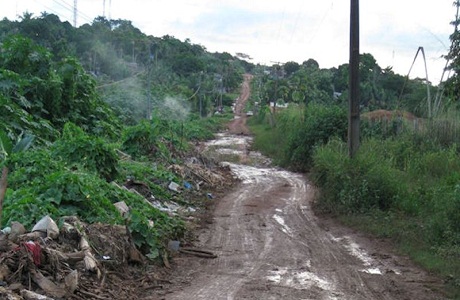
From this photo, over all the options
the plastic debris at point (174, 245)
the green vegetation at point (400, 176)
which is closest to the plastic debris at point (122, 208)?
the plastic debris at point (174, 245)

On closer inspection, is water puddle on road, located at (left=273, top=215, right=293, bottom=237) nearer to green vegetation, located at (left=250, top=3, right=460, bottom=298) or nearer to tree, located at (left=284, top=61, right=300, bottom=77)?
green vegetation, located at (left=250, top=3, right=460, bottom=298)

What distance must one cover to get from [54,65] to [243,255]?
15269 mm

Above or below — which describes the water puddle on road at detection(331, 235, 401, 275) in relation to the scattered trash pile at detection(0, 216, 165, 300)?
below

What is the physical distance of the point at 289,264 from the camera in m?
8.54

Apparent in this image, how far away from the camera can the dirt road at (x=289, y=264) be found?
7.09m

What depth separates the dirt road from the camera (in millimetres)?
7090

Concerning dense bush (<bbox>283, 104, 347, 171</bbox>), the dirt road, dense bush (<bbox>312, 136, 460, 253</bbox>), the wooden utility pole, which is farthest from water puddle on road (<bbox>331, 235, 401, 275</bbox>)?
dense bush (<bbox>283, 104, 347, 171</bbox>)

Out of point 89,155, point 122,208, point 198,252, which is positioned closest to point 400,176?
point 198,252

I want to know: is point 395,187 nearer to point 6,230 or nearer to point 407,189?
point 407,189

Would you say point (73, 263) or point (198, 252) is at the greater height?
point (73, 263)

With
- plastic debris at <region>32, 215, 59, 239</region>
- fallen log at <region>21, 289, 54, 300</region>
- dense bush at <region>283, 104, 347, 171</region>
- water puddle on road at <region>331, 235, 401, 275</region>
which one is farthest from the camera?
dense bush at <region>283, 104, 347, 171</region>

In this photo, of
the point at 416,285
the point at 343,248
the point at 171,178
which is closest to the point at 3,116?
the point at 171,178

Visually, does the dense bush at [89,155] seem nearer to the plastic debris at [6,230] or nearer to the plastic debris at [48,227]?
the plastic debris at [48,227]

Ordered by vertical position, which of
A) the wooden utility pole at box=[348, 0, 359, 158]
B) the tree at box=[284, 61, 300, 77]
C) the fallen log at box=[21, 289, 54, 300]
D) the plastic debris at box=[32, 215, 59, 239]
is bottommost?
the fallen log at box=[21, 289, 54, 300]
